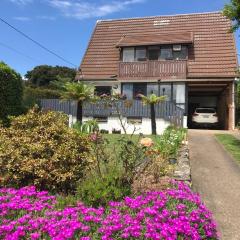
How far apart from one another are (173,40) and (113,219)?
979 inches

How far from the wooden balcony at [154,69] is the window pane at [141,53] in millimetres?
1208

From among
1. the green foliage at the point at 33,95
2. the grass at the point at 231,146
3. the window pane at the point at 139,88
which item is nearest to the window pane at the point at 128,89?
the window pane at the point at 139,88

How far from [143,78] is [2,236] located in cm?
2408

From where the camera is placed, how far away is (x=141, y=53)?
29.9 metres

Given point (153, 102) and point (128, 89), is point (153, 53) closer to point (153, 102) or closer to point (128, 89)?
point (128, 89)

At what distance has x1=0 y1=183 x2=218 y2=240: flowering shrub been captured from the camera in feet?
16.2

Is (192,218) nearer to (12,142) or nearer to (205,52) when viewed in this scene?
(12,142)

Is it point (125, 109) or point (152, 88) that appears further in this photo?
point (152, 88)

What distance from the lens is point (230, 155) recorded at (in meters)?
14.1

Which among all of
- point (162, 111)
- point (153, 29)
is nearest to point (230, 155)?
point (162, 111)

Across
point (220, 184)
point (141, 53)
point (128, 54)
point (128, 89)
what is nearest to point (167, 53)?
point (141, 53)

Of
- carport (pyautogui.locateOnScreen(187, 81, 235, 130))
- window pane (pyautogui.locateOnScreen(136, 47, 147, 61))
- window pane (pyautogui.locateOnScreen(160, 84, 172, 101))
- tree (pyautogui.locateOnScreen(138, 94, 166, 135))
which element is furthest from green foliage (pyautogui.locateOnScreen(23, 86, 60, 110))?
carport (pyautogui.locateOnScreen(187, 81, 235, 130))

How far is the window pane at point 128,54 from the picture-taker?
3015 cm

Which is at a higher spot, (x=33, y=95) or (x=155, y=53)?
(x=155, y=53)
